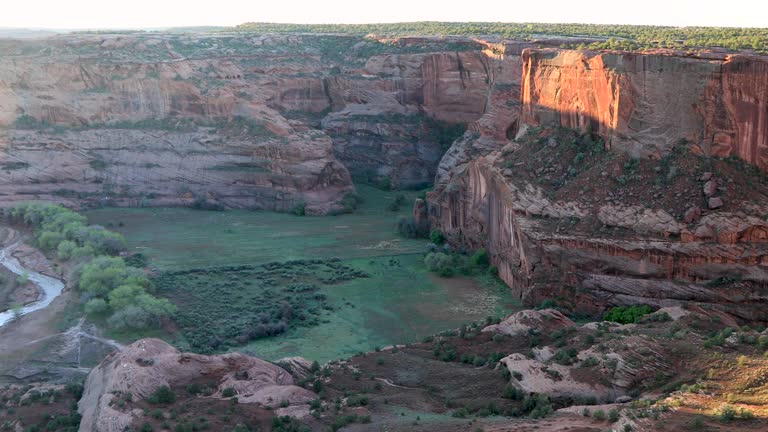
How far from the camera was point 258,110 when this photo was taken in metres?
63.4

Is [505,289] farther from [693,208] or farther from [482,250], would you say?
[693,208]

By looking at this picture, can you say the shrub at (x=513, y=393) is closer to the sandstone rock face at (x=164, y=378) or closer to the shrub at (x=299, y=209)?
the sandstone rock face at (x=164, y=378)

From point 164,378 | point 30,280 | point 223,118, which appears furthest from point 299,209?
point 164,378

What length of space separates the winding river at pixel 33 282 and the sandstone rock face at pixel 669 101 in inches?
988

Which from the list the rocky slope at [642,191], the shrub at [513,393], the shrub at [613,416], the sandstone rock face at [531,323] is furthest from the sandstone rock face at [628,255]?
the shrub at [613,416]

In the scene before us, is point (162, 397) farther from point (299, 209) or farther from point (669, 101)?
point (299, 209)

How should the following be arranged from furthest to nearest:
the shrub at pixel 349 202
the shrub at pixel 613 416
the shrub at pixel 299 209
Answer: the shrub at pixel 349 202, the shrub at pixel 299 209, the shrub at pixel 613 416

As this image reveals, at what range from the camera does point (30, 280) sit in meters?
42.8

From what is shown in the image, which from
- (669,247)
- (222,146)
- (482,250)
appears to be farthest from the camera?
(222,146)

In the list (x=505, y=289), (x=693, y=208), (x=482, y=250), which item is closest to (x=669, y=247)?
(x=693, y=208)

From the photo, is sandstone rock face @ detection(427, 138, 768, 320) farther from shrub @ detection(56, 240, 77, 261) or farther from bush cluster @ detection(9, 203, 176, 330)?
shrub @ detection(56, 240, 77, 261)

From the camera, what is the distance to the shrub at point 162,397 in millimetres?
22781

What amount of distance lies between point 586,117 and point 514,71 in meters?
14.4

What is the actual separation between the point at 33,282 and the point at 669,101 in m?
29.5
